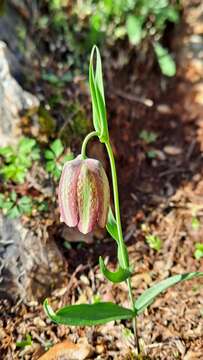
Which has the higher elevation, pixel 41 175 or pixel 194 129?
pixel 194 129

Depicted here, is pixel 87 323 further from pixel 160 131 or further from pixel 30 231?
pixel 160 131

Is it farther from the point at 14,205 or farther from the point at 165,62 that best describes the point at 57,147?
the point at 165,62

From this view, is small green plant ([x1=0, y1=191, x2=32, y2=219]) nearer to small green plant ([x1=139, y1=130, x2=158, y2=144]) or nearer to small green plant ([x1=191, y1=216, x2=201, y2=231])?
small green plant ([x1=191, y1=216, x2=201, y2=231])

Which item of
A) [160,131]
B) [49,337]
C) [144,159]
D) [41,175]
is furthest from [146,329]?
[160,131]

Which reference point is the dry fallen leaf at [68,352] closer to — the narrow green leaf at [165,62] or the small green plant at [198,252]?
the small green plant at [198,252]

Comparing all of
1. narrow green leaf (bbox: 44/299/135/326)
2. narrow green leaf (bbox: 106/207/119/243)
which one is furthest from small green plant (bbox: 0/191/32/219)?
narrow green leaf (bbox: 44/299/135/326)

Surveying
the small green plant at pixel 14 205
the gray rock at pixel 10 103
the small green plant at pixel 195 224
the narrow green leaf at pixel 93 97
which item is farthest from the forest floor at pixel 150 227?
the narrow green leaf at pixel 93 97

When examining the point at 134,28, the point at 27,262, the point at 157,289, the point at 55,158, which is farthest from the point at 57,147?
the point at 134,28
